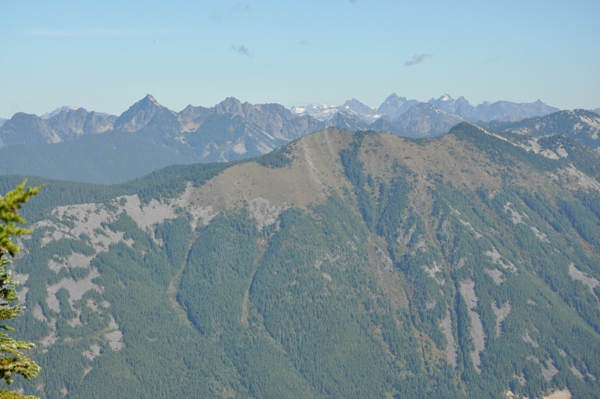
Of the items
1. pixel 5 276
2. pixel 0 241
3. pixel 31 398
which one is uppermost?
pixel 0 241

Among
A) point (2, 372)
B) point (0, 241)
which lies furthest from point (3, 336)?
point (0, 241)

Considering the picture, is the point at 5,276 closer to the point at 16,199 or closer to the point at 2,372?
the point at 2,372

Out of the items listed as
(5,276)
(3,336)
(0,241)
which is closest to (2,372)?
(3,336)

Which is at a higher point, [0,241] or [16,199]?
[16,199]

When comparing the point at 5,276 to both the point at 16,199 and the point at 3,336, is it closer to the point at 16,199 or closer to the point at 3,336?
the point at 3,336

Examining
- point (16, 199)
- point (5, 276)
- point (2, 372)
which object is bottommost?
point (2, 372)

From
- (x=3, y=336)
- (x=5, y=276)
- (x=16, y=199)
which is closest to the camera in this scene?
(x=16, y=199)

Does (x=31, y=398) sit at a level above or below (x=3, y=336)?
below

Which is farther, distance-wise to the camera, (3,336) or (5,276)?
(3,336)

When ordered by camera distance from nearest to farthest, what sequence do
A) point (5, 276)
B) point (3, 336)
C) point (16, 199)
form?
point (16, 199) → point (5, 276) → point (3, 336)
